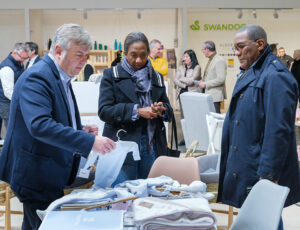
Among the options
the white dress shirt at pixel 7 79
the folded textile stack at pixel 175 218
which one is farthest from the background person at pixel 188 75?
the folded textile stack at pixel 175 218

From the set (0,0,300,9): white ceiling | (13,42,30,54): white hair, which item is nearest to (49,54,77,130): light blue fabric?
(13,42,30,54): white hair

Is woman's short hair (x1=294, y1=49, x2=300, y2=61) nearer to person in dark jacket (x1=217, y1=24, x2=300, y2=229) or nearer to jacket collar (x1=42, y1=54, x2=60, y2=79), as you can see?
person in dark jacket (x1=217, y1=24, x2=300, y2=229)

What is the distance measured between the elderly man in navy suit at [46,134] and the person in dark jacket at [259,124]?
869 mm

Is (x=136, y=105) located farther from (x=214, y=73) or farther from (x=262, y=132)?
(x=214, y=73)

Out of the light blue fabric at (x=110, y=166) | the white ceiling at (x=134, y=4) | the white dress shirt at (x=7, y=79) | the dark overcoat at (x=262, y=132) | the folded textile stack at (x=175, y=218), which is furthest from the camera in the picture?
the white ceiling at (x=134, y=4)

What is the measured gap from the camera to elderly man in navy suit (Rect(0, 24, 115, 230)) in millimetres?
1866

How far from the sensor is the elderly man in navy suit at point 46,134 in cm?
187

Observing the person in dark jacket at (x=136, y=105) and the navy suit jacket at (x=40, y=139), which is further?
the person in dark jacket at (x=136, y=105)

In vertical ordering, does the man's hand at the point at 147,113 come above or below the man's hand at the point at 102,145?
above

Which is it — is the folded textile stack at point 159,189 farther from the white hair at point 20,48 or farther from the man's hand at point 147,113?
the white hair at point 20,48

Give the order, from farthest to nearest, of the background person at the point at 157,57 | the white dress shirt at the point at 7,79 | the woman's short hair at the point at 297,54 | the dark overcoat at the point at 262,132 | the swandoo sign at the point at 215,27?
the swandoo sign at the point at 215,27, the woman's short hair at the point at 297,54, the background person at the point at 157,57, the white dress shirt at the point at 7,79, the dark overcoat at the point at 262,132

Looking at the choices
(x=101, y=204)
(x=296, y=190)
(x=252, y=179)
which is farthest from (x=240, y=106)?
(x=101, y=204)

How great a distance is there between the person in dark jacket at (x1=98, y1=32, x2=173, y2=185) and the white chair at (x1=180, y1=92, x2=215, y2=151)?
8.51 feet

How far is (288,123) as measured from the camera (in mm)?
2268
